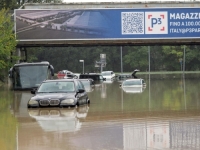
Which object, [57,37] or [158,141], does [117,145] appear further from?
[57,37]

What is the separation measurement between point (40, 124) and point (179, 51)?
99.5 meters

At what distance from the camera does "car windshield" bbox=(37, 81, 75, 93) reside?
23.7 m

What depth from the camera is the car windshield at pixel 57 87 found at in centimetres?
2370

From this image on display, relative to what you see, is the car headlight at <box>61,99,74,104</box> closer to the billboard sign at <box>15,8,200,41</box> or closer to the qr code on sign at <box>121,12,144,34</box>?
the billboard sign at <box>15,8,200,41</box>

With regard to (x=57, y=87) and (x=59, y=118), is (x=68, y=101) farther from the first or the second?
(x=59, y=118)

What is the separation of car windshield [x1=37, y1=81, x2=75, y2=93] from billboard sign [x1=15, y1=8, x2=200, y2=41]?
27.1 m

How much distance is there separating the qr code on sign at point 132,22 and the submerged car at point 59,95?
26.7m

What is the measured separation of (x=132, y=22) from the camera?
51375 mm

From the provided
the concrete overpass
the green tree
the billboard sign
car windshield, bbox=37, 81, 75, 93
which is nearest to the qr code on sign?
the billboard sign

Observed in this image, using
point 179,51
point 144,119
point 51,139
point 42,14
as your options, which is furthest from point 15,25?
point 179,51

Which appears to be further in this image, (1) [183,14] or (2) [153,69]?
(2) [153,69]

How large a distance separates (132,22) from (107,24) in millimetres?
2380

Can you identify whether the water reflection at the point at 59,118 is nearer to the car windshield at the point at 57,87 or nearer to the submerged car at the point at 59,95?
Answer: the submerged car at the point at 59,95

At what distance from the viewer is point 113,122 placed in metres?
16.9
